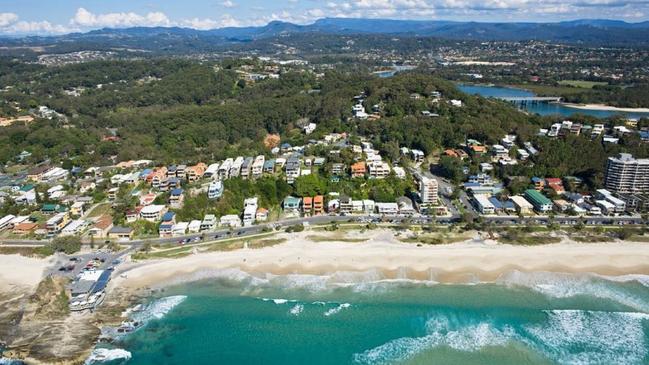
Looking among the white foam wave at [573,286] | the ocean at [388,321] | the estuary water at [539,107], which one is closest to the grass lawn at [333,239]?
the ocean at [388,321]

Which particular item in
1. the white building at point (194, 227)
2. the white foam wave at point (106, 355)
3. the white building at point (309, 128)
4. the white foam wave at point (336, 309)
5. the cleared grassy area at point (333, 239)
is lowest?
the white foam wave at point (336, 309)

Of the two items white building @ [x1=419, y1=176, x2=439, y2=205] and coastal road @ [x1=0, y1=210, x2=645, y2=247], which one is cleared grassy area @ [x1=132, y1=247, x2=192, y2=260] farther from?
white building @ [x1=419, y1=176, x2=439, y2=205]

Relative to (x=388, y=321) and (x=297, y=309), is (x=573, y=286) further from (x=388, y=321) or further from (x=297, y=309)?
(x=297, y=309)

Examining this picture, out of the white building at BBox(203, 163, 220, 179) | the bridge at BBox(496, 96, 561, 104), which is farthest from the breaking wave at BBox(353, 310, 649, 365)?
the bridge at BBox(496, 96, 561, 104)


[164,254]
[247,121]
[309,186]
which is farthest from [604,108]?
[164,254]

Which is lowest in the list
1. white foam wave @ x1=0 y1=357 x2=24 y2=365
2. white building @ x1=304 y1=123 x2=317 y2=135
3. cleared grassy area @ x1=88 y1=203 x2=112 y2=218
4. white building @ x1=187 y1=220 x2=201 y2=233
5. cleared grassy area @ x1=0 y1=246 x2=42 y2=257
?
white foam wave @ x1=0 y1=357 x2=24 y2=365

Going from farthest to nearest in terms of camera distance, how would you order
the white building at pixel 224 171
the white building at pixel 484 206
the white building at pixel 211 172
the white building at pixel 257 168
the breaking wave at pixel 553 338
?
1. the white building at pixel 224 171
2. the white building at pixel 211 172
3. the white building at pixel 257 168
4. the white building at pixel 484 206
5. the breaking wave at pixel 553 338

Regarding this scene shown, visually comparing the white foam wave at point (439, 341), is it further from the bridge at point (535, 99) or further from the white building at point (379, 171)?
the bridge at point (535, 99)

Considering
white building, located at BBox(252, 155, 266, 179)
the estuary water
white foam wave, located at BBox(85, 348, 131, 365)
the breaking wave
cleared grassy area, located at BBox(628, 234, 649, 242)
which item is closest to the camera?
white foam wave, located at BBox(85, 348, 131, 365)
